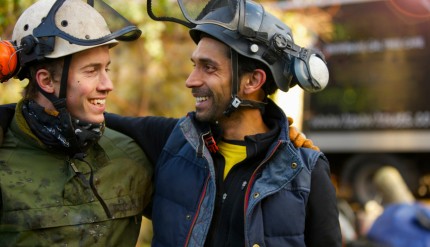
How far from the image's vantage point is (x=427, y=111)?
11523mm

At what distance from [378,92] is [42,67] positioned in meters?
9.22

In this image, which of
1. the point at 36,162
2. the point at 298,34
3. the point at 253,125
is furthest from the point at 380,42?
the point at 36,162

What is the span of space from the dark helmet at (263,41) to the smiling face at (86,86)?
0.57 meters

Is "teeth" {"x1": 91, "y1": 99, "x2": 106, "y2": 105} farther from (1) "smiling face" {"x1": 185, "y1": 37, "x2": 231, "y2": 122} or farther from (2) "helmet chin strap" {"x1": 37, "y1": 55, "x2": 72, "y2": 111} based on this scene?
(1) "smiling face" {"x1": 185, "y1": 37, "x2": 231, "y2": 122}

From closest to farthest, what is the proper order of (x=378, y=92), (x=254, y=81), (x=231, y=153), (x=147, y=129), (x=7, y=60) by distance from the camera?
(x=7, y=60) → (x=231, y=153) → (x=254, y=81) → (x=147, y=129) → (x=378, y=92)

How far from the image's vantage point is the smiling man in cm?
333

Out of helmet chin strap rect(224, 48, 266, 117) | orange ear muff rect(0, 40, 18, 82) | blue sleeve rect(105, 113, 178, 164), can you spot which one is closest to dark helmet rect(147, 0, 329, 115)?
helmet chin strap rect(224, 48, 266, 117)

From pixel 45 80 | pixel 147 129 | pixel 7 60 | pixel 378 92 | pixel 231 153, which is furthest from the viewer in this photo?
pixel 378 92

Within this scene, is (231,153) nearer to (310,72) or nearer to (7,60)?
(310,72)

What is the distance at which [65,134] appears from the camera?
3.42 metres

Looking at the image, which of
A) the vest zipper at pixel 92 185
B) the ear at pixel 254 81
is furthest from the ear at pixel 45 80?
the ear at pixel 254 81

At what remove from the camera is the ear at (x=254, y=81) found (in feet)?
12.2

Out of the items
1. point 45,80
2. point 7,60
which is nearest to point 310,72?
point 45,80

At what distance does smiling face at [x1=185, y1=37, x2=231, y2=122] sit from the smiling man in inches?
17.4
